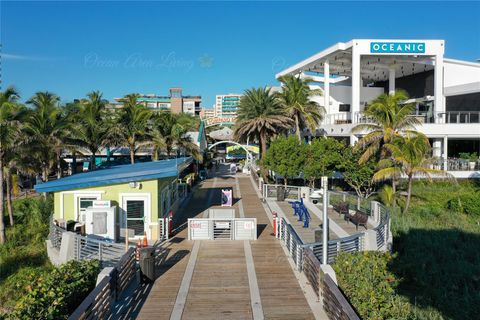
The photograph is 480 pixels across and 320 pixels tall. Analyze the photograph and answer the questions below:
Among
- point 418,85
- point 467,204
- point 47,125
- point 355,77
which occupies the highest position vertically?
point 418,85

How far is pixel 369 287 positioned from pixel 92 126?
110ft

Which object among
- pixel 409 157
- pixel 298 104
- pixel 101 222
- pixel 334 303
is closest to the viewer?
pixel 334 303

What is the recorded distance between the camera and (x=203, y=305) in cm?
959

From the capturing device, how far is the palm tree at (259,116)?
37875 millimetres

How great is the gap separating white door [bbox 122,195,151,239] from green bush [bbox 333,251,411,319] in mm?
8622

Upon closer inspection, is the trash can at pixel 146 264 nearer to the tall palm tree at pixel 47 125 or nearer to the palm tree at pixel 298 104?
the tall palm tree at pixel 47 125

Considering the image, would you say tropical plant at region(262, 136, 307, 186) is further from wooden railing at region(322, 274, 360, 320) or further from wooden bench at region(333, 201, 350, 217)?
wooden railing at region(322, 274, 360, 320)

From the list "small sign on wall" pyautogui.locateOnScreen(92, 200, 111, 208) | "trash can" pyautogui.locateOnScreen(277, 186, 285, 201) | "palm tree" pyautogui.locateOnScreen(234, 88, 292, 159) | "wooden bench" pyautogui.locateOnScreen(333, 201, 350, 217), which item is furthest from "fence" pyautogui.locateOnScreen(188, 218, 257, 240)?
"palm tree" pyautogui.locateOnScreen(234, 88, 292, 159)

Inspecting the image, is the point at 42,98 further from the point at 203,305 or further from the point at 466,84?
the point at 466,84

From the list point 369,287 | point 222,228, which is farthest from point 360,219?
point 369,287

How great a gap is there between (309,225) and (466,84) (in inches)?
1243

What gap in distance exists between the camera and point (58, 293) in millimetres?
8344

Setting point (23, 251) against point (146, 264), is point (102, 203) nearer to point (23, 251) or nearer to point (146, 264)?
point (146, 264)

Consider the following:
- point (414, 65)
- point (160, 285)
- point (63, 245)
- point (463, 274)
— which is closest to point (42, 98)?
point (63, 245)
